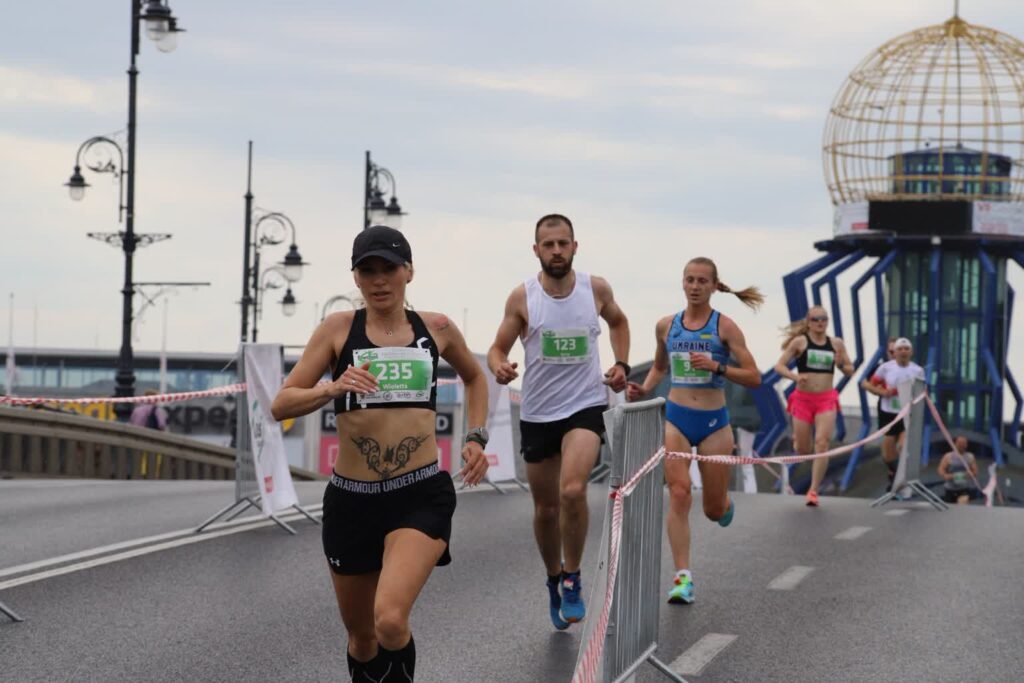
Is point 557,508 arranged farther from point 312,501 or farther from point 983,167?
point 983,167

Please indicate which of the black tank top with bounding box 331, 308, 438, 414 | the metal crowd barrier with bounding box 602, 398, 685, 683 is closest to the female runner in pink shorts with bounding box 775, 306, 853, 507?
the metal crowd barrier with bounding box 602, 398, 685, 683

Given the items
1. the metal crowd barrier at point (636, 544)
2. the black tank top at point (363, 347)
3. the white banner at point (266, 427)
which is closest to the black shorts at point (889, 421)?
the white banner at point (266, 427)

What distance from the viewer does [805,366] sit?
57.2ft

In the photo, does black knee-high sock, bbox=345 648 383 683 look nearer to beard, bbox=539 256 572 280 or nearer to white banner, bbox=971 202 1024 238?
beard, bbox=539 256 572 280

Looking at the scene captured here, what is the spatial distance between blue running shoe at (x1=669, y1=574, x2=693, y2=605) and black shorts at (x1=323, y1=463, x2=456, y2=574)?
4274 mm

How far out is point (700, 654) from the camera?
859 centimetres

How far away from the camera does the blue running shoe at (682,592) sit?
33.6 ft

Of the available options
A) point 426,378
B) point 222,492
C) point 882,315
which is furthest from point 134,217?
point 882,315

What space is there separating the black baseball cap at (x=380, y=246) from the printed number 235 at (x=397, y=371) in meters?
0.37

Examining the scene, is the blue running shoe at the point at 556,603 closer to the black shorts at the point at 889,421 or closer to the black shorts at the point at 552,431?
the black shorts at the point at 552,431

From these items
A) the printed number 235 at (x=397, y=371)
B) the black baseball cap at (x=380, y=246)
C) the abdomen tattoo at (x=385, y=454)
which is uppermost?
the black baseball cap at (x=380, y=246)

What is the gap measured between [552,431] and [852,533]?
6.29 meters

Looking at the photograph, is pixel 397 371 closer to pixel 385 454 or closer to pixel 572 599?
pixel 385 454

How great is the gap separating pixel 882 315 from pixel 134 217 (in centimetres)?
3459
